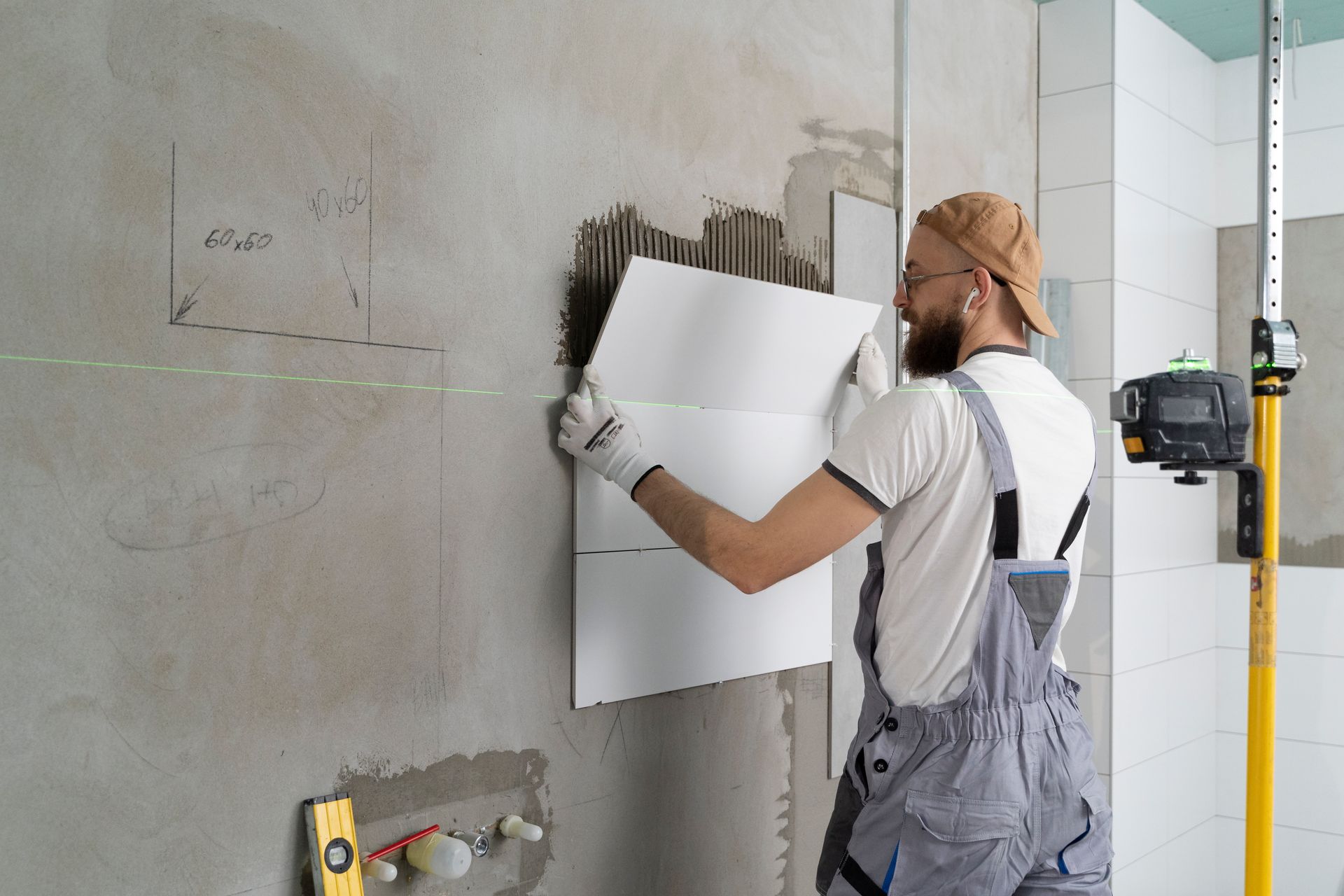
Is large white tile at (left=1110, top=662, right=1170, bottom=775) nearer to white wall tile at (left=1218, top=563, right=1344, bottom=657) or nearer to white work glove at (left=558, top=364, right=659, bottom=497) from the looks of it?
white wall tile at (left=1218, top=563, right=1344, bottom=657)

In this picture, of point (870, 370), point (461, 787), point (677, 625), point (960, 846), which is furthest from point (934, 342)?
point (461, 787)

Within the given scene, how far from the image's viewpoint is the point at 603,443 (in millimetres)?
1346

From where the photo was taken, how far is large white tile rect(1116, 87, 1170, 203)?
1.46m

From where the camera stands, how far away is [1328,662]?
138cm

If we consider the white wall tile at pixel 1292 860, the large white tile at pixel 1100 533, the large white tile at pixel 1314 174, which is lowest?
the white wall tile at pixel 1292 860

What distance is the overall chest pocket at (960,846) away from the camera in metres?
1.21

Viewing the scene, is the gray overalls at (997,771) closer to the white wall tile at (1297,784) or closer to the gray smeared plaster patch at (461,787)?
the white wall tile at (1297,784)

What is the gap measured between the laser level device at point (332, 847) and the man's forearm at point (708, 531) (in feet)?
1.69

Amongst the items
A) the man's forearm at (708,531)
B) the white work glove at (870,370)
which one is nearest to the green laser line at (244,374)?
the man's forearm at (708,531)

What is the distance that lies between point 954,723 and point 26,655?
3.41ft

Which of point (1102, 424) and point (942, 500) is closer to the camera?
point (942, 500)

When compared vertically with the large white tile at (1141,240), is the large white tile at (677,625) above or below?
below

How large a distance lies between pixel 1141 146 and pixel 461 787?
1360 millimetres

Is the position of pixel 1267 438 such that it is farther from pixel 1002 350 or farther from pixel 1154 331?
pixel 1002 350
